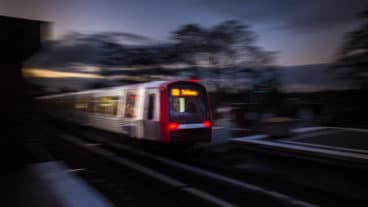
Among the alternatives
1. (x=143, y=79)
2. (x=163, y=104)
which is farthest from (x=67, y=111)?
(x=163, y=104)

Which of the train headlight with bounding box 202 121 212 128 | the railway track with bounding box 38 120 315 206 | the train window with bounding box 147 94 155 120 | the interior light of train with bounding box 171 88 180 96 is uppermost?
the interior light of train with bounding box 171 88 180 96

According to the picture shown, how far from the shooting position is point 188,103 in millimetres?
10594

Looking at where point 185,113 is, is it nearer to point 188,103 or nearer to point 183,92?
point 188,103

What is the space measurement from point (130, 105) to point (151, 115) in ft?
6.99

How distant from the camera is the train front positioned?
989cm

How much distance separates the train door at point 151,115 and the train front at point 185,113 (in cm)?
31

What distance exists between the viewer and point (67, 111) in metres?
25.1

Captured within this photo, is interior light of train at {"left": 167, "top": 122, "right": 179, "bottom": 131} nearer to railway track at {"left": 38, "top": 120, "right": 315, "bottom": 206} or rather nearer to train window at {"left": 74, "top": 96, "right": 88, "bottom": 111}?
railway track at {"left": 38, "top": 120, "right": 315, "bottom": 206}

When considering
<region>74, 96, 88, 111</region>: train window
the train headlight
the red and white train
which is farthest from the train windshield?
<region>74, 96, 88, 111</region>: train window

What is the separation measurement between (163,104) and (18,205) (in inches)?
236

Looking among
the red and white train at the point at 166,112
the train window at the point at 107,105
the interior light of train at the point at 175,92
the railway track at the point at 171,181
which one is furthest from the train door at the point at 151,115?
the train window at the point at 107,105

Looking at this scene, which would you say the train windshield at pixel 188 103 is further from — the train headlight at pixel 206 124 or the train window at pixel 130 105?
the train window at pixel 130 105

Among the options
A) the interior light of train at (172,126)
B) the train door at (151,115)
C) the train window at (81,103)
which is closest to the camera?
the interior light of train at (172,126)

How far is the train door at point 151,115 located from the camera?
10148 mm
